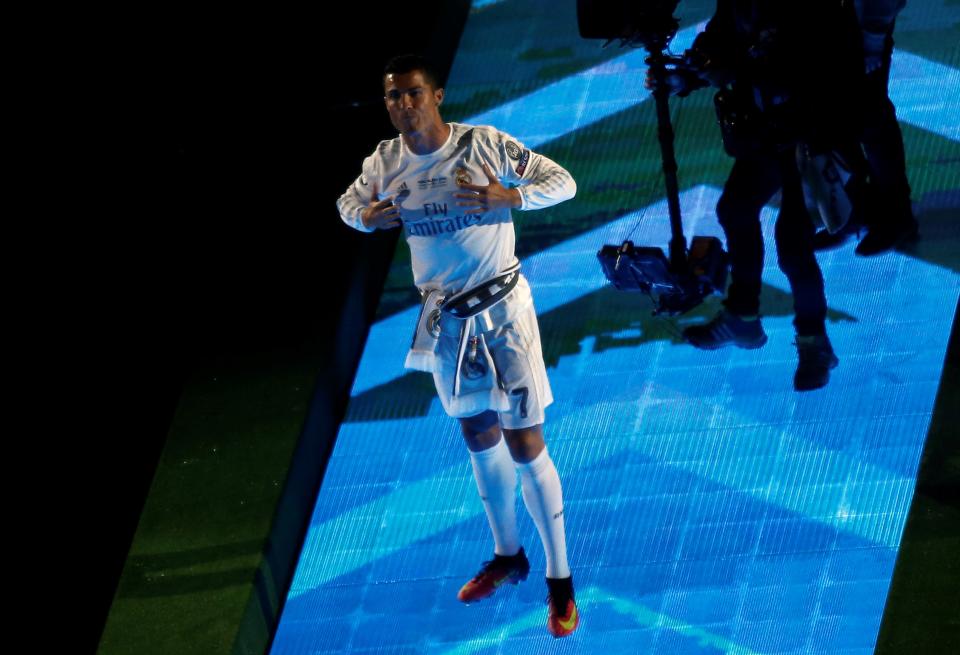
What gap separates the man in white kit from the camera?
522 cm

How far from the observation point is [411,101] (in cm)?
517

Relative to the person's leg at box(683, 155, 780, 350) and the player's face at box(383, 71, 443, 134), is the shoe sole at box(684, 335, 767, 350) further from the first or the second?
the player's face at box(383, 71, 443, 134)

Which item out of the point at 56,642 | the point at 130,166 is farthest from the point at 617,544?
the point at 130,166

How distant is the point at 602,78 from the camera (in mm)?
7766

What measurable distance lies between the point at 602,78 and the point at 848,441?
2385 millimetres

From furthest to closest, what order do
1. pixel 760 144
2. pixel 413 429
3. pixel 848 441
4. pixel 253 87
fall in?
pixel 253 87
pixel 413 429
pixel 848 441
pixel 760 144

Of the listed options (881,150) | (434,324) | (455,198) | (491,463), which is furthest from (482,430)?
(881,150)

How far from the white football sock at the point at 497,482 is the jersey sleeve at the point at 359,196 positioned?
0.81 metres

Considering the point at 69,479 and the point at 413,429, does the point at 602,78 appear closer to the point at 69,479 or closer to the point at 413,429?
the point at 413,429

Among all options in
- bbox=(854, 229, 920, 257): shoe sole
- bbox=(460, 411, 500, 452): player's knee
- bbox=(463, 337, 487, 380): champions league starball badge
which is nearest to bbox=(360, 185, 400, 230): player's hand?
bbox=(463, 337, 487, 380): champions league starball badge

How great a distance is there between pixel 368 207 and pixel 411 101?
1.20 feet

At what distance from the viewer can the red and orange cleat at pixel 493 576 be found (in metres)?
5.66

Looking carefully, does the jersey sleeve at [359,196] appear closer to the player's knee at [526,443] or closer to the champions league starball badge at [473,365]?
the champions league starball badge at [473,365]

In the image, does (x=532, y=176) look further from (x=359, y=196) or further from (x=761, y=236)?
(x=761, y=236)
